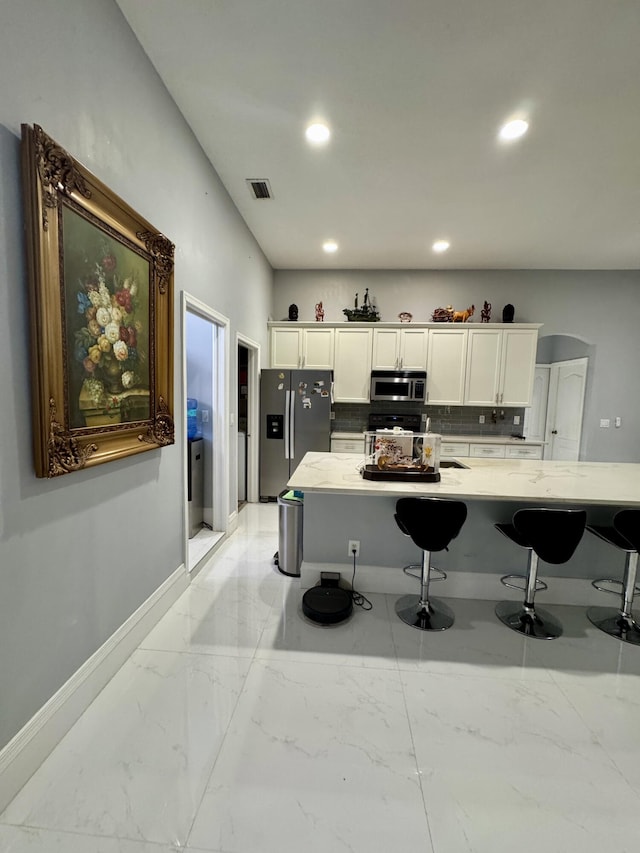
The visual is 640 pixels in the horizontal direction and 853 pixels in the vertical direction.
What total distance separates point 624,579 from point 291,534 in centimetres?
216

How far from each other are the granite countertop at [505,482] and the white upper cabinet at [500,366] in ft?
6.91

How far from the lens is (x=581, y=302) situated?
16.6 feet

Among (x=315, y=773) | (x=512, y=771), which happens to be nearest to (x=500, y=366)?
(x=512, y=771)

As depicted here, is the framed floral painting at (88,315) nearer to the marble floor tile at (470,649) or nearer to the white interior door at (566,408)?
the marble floor tile at (470,649)

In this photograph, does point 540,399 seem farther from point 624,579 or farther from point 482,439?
point 624,579

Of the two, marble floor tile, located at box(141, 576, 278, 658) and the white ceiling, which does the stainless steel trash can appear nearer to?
marble floor tile, located at box(141, 576, 278, 658)

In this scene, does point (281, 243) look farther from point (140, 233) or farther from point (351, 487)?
point (351, 487)

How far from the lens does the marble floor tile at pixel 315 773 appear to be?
1.20 meters

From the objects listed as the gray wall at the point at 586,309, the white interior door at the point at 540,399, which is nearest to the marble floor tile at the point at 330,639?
the gray wall at the point at 586,309

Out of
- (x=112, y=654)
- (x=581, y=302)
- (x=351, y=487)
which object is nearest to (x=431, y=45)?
(x=351, y=487)

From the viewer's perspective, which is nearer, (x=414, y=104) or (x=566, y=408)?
(x=414, y=104)

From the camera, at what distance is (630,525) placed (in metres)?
2.08

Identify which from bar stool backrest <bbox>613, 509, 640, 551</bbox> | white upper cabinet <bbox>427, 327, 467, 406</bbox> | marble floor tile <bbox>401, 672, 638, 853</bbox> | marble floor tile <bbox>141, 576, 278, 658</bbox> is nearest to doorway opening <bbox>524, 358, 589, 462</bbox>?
white upper cabinet <bbox>427, 327, 467, 406</bbox>

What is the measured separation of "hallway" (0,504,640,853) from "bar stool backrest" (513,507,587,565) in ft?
1.88
